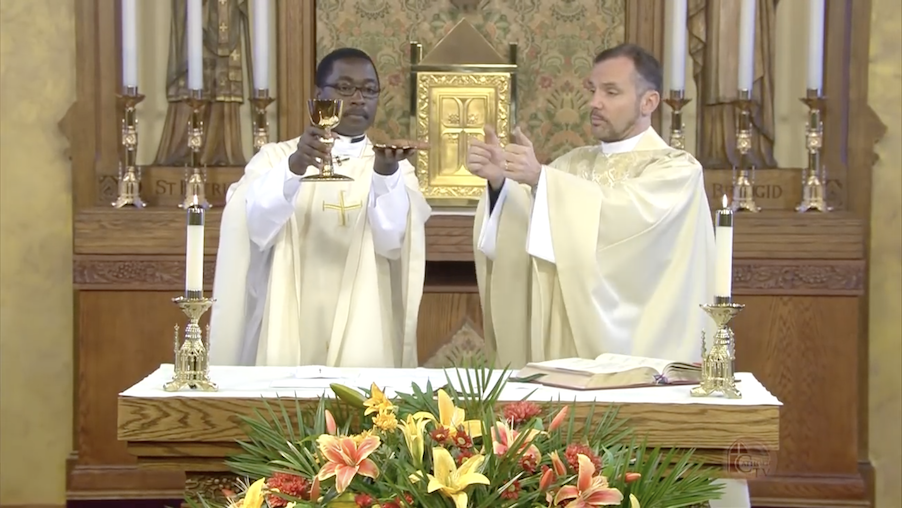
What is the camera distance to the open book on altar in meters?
2.75

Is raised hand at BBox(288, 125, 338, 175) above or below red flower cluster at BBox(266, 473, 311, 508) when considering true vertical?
above

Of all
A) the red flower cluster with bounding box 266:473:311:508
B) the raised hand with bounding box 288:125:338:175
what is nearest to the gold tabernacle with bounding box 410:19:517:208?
the raised hand with bounding box 288:125:338:175

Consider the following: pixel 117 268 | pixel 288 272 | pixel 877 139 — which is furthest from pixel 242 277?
pixel 877 139

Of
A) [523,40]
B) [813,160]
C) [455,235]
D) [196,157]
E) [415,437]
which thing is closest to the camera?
[415,437]

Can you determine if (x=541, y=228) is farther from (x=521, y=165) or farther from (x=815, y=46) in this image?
(x=815, y=46)

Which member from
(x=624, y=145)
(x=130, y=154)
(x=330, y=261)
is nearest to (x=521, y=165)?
(x=624, y=145)

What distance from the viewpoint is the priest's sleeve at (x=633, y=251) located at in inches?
146

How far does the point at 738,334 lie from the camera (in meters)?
4.97

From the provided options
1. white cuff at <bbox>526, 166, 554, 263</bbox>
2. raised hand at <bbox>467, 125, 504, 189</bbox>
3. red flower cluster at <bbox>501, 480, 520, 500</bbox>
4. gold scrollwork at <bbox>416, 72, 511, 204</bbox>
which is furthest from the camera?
gold scrollwork at <bbox>416, 72, 511, 204</bbox>

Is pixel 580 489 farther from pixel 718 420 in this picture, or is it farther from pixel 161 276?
pixel 161 276

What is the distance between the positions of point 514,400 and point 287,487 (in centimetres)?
91

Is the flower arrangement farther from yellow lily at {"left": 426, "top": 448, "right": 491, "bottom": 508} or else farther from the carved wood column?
the carved wood column

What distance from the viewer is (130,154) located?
5.15m

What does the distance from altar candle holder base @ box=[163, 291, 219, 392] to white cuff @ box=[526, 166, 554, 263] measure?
125 centimetres
